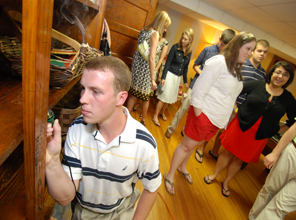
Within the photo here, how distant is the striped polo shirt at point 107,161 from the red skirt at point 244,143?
1556 millimetres

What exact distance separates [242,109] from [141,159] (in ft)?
5.58

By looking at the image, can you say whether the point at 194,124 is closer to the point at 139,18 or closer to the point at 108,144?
the point at 108,144

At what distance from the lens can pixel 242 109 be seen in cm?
204

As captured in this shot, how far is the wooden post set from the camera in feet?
1.14

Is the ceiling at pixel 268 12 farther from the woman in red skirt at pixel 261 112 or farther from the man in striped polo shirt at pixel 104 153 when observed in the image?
the man in striped polo shirt at pixel 104 153

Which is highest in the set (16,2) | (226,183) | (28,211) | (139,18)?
(139,18)

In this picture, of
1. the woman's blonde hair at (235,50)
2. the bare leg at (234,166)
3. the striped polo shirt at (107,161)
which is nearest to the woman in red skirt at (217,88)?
the woman's blonde hair at (235,50)

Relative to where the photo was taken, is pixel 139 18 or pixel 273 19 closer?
pixel 139 18

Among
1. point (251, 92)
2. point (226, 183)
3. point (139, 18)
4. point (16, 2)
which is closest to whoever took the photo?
point (16, 2)

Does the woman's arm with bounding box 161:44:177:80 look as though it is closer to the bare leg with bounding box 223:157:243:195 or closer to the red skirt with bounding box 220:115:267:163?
the red skirt with bounding box 220:115:267:163

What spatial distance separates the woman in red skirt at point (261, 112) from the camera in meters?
1.91

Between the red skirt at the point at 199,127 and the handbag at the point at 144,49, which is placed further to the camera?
the handbag at the point at 144,49

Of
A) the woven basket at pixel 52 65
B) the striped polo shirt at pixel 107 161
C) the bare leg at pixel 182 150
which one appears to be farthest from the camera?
the bare leg at pixel 182 150

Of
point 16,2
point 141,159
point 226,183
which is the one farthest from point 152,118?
point 16,2
